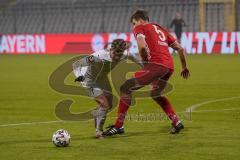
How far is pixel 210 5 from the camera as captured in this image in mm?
41688

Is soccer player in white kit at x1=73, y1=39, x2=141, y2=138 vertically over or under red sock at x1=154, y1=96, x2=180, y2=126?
over

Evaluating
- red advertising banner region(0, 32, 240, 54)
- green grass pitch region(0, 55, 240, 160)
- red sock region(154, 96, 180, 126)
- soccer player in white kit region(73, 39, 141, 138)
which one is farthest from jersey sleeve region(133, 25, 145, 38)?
red advertising banner region(0, 32, 240, 54)

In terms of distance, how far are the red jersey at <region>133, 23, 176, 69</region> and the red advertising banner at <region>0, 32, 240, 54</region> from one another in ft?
81.8

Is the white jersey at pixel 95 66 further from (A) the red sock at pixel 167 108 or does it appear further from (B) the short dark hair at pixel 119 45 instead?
(A) the red sock at pixel 167 108

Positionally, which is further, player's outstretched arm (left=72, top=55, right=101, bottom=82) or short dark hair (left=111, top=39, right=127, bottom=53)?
player's outstretched arm (left=72, top=55, right=101, bottom=82)

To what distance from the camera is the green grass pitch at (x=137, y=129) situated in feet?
31.9

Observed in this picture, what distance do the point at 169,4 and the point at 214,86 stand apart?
2311 centimetres

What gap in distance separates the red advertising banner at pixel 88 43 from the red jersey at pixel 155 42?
24.9 metres

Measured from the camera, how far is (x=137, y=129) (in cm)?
1240

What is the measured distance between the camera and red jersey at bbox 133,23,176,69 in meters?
11.6

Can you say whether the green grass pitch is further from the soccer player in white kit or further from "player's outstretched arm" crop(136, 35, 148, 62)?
"player's outstretched arm" crop(136, 35, 148, 62)

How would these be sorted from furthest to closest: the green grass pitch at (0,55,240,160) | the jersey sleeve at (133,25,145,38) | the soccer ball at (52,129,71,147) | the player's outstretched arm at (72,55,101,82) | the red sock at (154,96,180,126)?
the red sock at (154,96,180,126), the player's outstretched arm at (72,55,101,82), the jersey sleeve at (133,25,145,38), the soccer ball at (52,129,71,147), the green grass pitch at (0,55,240,160)

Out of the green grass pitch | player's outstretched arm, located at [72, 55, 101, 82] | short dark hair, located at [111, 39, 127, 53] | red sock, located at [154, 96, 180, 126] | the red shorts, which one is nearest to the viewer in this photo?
the green grass pitch

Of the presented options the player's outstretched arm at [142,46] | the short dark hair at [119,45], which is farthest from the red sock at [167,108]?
the short dark hair at [119,45]
